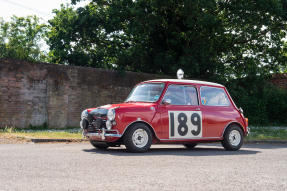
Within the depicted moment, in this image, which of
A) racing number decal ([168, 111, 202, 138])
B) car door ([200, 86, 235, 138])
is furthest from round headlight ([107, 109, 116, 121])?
car door ([200, 86, 235, 138])

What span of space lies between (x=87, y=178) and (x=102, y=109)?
3919 millimetres

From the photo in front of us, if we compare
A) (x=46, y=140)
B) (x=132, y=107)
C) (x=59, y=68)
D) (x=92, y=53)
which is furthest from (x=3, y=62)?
(x=132, y=107)

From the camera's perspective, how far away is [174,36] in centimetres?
2266

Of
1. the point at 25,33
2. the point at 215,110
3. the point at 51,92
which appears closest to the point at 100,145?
the point at 215,110

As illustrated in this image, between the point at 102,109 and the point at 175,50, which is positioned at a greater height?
the point at 175,50

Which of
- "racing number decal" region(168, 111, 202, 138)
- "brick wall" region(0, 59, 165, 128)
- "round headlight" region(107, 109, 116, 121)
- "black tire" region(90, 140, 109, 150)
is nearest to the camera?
"round headlight" region(107, 109, 116, 121)

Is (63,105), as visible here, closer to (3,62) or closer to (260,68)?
(3,62)

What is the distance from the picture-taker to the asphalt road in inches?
226

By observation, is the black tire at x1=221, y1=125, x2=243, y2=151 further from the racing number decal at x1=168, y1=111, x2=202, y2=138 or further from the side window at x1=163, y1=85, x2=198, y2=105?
the side window at x1=163, y1=85, x2=198, y2=105

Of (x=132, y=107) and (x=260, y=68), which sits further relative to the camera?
(x=260, y=68)

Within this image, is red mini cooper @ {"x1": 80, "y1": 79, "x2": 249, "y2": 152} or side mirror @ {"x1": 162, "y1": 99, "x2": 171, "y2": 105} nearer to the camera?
red mini cooper @ {"x1": 80, "y1": 79, "x2": 249, "y2": 152}

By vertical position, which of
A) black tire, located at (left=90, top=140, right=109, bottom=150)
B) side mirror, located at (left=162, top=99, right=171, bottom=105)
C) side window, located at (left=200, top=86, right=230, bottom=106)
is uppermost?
side window, located at (left=200, top=86, right=230, bottom=106)

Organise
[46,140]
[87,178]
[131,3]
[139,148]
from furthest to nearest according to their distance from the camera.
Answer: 1. [131,3]
2. [46,140]
3. [139,148]
4. [87,178]

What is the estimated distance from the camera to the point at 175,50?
2292 cm
